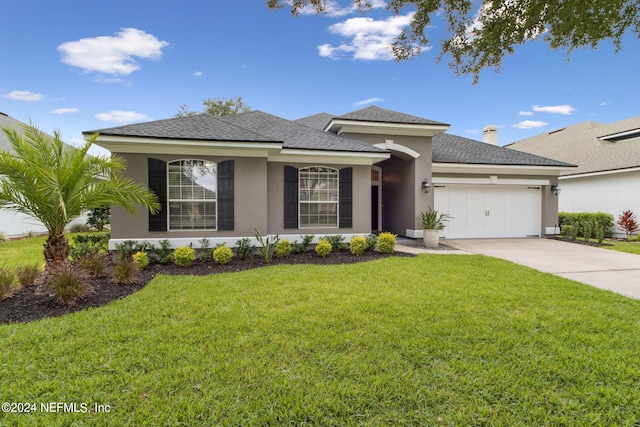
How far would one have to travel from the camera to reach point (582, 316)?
15.2ft

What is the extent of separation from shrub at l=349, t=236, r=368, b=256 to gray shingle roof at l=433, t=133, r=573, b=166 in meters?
5.59

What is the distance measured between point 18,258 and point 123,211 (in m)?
4.43

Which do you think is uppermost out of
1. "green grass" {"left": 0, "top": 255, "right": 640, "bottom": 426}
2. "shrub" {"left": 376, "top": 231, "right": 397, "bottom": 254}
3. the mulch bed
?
"shrub" {"left": 376, "top": 231, "right": 397, "bottom": 254}

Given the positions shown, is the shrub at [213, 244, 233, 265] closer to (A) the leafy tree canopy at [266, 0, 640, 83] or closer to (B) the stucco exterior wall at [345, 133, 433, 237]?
(A) the leafy tree canopy at [266, 0, 640, 83]

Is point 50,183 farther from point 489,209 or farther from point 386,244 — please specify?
point 489,209

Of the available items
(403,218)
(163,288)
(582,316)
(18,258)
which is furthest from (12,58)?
(582,316)

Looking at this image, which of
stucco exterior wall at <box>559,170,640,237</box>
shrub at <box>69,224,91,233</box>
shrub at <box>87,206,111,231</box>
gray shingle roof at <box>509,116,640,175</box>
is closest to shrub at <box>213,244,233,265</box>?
shrub at <box>87,206,111,231</box>

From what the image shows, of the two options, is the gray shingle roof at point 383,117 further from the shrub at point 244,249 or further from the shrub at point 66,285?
the shrub at point 66,285

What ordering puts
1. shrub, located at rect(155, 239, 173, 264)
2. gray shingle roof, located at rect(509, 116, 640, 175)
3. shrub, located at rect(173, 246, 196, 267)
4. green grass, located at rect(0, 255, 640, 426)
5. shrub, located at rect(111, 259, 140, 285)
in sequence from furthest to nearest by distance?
gray shingle roof, located at rect(509, 116, 640, 175) → shrub, located at rect(155, 239, 173, 264) → shrub, located at rect(173, 246, 196, 267) → shrub, located at rect(111, 259, 140, 285) → green grass, located at rect(0, 255, 640, 426)

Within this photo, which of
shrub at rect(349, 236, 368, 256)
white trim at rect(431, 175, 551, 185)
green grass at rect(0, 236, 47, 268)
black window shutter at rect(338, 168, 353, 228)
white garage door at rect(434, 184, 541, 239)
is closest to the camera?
green grass at rect(0, 236, 47, 268)

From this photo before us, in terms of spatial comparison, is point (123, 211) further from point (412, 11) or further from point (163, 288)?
point (412, 11)

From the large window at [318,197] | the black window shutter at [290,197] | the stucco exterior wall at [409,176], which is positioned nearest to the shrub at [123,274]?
the black window shutter at [290,197]

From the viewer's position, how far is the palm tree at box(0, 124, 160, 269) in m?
5.43

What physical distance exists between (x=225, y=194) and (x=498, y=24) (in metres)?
7.54
